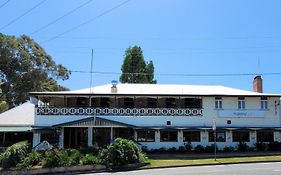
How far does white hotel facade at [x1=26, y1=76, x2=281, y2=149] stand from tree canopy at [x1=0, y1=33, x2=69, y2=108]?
14.1 m

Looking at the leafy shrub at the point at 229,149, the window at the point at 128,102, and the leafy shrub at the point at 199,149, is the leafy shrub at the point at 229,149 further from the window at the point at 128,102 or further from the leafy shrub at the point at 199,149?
the window at the point at 128,102

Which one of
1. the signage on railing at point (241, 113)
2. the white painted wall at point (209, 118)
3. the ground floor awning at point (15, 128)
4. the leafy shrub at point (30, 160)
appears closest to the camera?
the leafy shrub at point (30, 160)

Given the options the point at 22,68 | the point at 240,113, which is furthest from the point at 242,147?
the point at 22,68

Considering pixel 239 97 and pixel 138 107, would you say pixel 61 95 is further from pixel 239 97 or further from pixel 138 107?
pixel 239 97

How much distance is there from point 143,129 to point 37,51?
24059 millimetres

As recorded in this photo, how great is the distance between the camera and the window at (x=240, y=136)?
132 ft

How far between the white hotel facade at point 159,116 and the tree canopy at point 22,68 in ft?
46.4

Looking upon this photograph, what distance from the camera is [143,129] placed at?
129ft

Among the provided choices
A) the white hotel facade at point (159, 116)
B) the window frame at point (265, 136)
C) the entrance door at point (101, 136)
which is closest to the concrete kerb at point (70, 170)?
the white hotel facade at point (159, 116)

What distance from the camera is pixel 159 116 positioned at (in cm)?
3984

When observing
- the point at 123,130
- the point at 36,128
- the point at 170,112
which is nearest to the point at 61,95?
the point at 36,128

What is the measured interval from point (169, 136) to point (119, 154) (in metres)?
11.9

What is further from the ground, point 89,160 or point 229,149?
point 229,149

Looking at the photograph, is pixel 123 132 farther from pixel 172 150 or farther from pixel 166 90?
pixel 166 90
